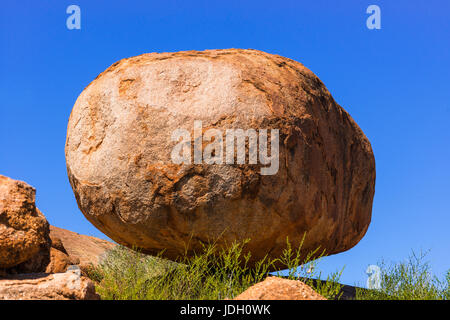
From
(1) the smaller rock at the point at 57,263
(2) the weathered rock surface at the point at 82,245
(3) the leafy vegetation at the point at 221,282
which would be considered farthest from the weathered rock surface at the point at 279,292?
(2) the weathered rock surface at the point at 82,245

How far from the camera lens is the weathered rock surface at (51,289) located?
480cm

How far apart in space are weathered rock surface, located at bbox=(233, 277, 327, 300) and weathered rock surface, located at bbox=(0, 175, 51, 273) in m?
2.54

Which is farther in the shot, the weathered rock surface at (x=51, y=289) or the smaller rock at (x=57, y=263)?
the smaller rock at (x=57, y=263)

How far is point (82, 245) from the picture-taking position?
1204cm

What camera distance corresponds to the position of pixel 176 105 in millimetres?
5551

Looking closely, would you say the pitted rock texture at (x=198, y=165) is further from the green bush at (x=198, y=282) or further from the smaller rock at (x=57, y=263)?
the smaller rock at (x=57, y=263)

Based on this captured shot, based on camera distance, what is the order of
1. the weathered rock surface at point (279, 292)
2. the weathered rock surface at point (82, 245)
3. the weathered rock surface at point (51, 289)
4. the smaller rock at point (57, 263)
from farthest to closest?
the weathered rock surface at point (82, 245) < the smaller rock at point (57, 263) < the weathered rock surface at point (51, 289) < the weathered rock surface at point (279, 292)

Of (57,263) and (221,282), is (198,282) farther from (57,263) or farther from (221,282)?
(57,263)

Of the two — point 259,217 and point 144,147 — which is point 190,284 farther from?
point 144,147
